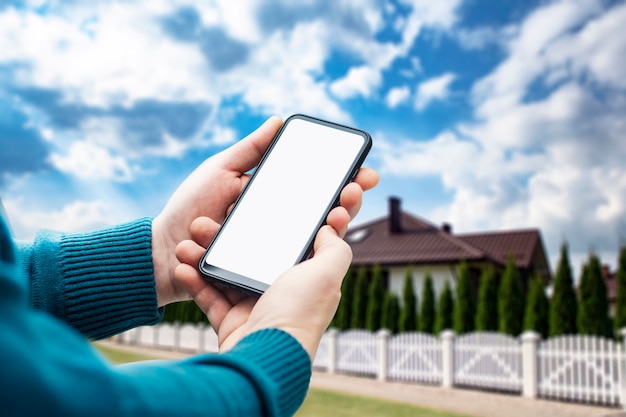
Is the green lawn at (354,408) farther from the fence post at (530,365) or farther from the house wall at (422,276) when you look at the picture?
the house wall at (422,276)

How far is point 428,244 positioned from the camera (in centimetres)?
2239

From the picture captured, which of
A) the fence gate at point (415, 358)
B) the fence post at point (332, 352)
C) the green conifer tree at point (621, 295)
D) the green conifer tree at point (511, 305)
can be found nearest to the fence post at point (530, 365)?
the fence gate at point (415, 358)

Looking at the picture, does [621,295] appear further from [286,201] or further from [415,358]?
[286,201]

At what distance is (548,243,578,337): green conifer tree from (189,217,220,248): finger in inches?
506

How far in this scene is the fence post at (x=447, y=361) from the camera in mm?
12992

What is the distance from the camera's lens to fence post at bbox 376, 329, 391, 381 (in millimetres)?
14287

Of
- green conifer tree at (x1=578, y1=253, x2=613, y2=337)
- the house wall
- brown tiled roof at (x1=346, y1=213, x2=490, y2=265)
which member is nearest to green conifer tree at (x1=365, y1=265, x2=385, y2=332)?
the house wall

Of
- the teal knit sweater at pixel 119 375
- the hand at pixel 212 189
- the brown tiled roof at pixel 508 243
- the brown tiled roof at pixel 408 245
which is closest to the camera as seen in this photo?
the teal knit sweater at pixel 119 375

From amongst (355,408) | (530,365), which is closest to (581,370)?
(530,365)

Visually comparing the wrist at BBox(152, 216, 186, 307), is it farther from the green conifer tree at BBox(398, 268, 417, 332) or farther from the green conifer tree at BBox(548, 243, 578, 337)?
the green conifer tree at BBox(398, 268, 417, 332)

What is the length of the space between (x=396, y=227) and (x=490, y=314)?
971cm

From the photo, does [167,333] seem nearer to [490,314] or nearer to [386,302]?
[386,302]

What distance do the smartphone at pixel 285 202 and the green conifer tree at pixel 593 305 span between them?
494 inches

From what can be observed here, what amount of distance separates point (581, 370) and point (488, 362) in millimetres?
1858
